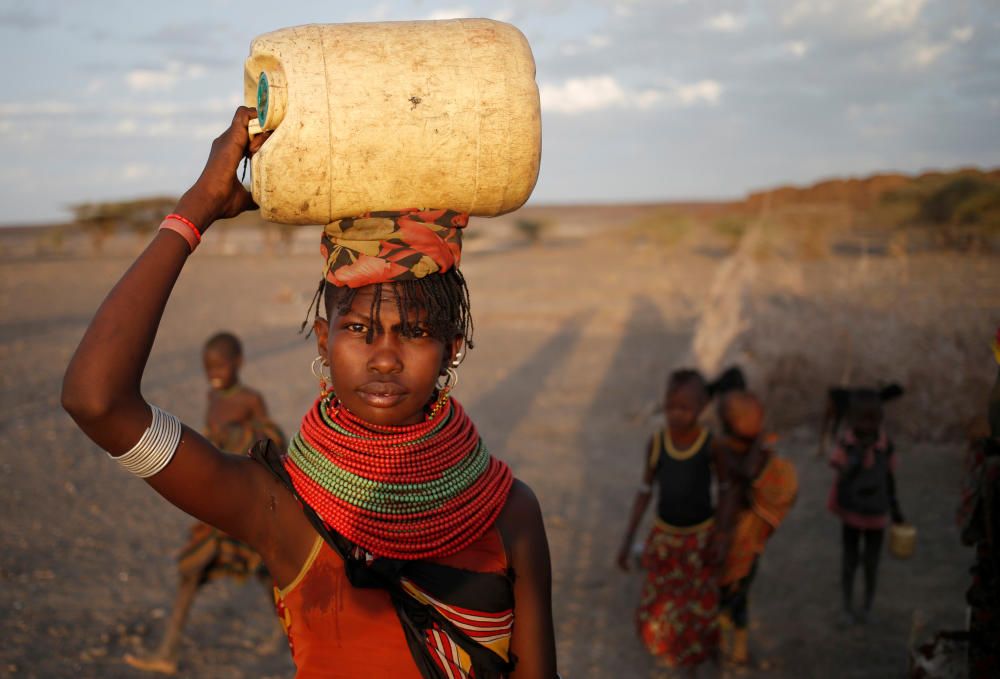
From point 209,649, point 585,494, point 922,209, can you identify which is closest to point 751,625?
point 585,494

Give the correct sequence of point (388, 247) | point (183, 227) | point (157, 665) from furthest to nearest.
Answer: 1. point (157, 665)
2. point (388, 247)
3. point (183, 227)

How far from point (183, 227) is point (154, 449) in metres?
0.40

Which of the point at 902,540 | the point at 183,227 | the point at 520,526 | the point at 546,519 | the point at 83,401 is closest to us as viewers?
the point at 83,401

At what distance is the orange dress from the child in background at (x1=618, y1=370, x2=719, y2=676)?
284 cm

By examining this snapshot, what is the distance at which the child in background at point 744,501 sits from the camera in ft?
13.6

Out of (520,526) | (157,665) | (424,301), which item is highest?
(424,301)

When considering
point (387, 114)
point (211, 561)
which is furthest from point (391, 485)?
point (211, 561)

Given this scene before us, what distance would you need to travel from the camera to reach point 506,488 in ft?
5.86

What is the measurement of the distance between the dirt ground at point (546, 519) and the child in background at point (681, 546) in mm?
232

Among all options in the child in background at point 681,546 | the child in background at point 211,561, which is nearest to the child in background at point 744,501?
the child in background at point 681,546

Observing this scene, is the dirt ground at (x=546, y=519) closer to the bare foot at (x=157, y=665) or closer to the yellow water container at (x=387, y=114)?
the bare foot at (x=157, y=665)

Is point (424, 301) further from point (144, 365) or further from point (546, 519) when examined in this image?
point (546, 519)

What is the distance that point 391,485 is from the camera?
1.65 metres

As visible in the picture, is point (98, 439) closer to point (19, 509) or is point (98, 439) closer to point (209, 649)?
point (209, 649)
